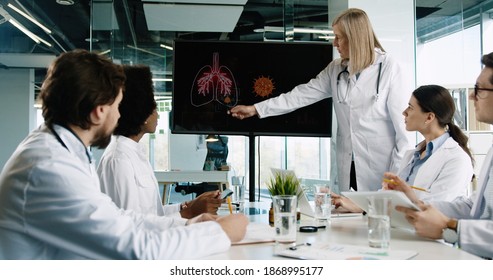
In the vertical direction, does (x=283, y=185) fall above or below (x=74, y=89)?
below

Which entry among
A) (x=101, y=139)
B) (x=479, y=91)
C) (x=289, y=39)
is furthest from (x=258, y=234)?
(x=289, y=39)

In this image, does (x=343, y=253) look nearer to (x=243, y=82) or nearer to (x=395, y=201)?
(x=395, y=201)

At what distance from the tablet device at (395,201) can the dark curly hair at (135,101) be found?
3.06 ft

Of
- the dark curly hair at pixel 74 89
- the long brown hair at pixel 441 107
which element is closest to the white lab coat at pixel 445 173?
the long brown hair at pixel 441 107

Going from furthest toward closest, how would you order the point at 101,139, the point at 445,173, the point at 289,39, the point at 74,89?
1. the point at 289,39
2. the point at 445,173
3. the point at 101,139
4. the point at 74,89

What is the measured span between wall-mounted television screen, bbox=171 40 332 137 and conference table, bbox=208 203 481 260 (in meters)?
1.55

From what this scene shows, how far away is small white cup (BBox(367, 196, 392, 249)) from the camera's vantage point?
1429 millimetres

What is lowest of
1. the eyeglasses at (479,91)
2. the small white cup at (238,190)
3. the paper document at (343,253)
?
the paper document at (343,253)

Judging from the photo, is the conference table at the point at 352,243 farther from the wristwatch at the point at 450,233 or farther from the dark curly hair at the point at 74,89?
the dark curly hair at the point at 74,89

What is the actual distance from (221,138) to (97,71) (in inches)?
143

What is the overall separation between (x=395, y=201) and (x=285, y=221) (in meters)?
0.34

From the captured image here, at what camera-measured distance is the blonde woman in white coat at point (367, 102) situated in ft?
9.66

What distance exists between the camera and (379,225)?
1.43 meters
